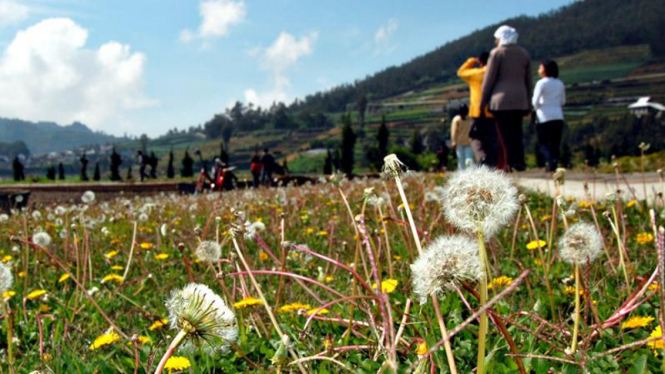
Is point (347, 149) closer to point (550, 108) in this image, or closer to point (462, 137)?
point (462, 137)

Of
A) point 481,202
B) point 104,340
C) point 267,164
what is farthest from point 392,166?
point 267,164

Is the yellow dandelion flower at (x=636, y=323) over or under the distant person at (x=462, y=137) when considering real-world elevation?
under

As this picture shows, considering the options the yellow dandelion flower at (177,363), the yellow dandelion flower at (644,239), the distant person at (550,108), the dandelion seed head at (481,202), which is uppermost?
the distant person at (550,108)

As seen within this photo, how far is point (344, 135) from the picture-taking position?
6078 cm

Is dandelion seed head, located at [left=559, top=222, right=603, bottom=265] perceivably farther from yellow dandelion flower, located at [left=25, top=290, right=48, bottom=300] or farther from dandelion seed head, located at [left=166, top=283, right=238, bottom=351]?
yellow dandelion flower, located at [left=25, top=290, right=48, bottom=300]

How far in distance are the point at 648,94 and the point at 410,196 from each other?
445 ft

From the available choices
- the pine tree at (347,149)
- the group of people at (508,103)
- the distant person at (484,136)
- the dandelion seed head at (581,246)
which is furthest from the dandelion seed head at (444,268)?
the pine tree at (347,149)

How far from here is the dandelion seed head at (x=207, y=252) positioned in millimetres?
1866

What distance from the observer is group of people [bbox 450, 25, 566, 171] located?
719 cm

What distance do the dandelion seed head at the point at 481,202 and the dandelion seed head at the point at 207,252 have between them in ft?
3.37

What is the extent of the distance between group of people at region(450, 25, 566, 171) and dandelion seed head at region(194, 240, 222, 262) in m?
5.11

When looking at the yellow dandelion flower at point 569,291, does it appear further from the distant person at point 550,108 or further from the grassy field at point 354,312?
the distant person at point 550,108

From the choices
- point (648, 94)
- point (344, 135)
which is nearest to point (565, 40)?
point (648, 94)

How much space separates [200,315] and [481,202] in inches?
19.9
